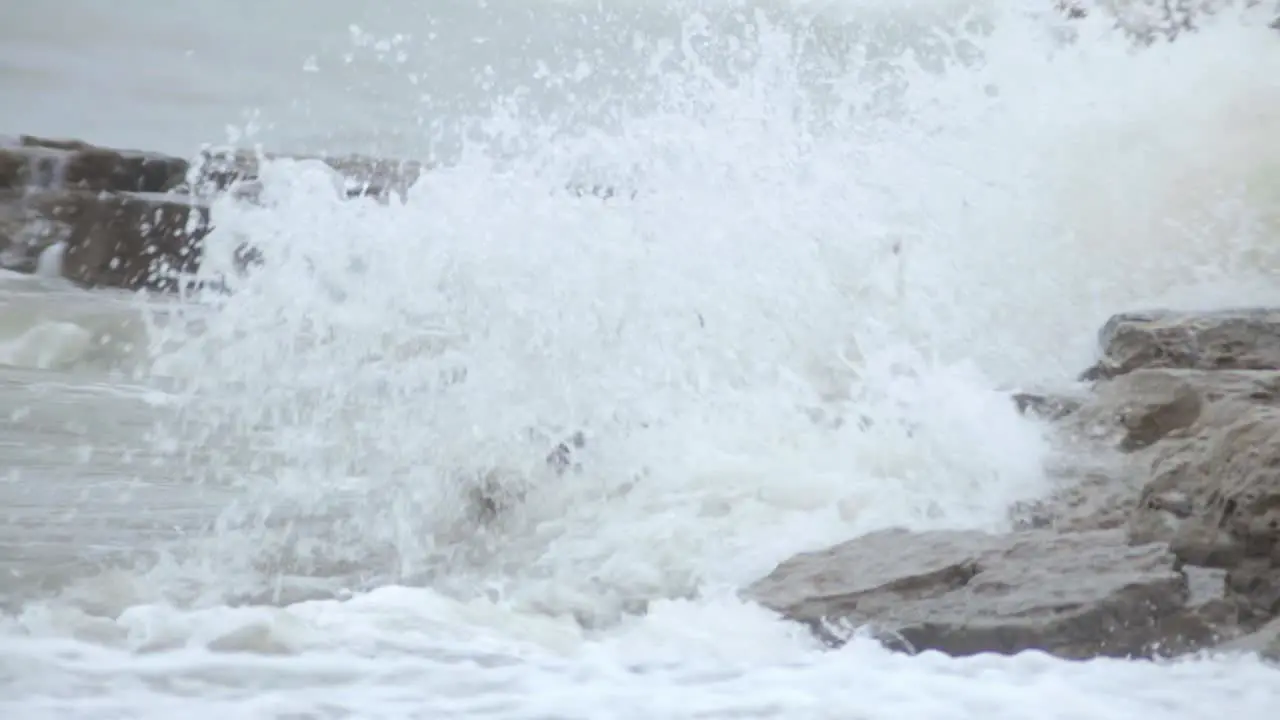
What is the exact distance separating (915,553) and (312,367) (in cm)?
218

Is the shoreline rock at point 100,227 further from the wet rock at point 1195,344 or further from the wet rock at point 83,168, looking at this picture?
the wet rock at point 1195,344

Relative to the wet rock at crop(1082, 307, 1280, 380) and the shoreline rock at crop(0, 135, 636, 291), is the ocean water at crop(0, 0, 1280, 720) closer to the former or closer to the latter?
the wet rock at crop(1082, 307, 1280, 380)

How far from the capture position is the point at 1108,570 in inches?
105

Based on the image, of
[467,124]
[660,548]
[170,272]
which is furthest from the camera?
[170,272]

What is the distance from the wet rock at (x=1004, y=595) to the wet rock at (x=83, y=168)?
953 cm

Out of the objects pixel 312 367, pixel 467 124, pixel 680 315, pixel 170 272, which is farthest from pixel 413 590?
pixel 170 272

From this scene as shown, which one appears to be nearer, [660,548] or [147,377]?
[660,548]

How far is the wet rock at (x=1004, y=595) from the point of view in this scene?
2490mm

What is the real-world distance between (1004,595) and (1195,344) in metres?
2.39

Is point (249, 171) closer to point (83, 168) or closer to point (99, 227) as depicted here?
point (83, 168)

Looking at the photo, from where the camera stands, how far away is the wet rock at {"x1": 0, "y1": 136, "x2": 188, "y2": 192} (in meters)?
11.3

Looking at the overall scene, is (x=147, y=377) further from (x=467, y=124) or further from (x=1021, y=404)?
(x=1021, y=404)

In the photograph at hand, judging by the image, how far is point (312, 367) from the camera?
4.51 m

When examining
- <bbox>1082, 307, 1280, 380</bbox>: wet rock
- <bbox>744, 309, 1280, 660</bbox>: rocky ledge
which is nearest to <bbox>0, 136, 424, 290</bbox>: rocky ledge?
<bbox>1082, 307, 1280, 380</bbox>: wet rock
